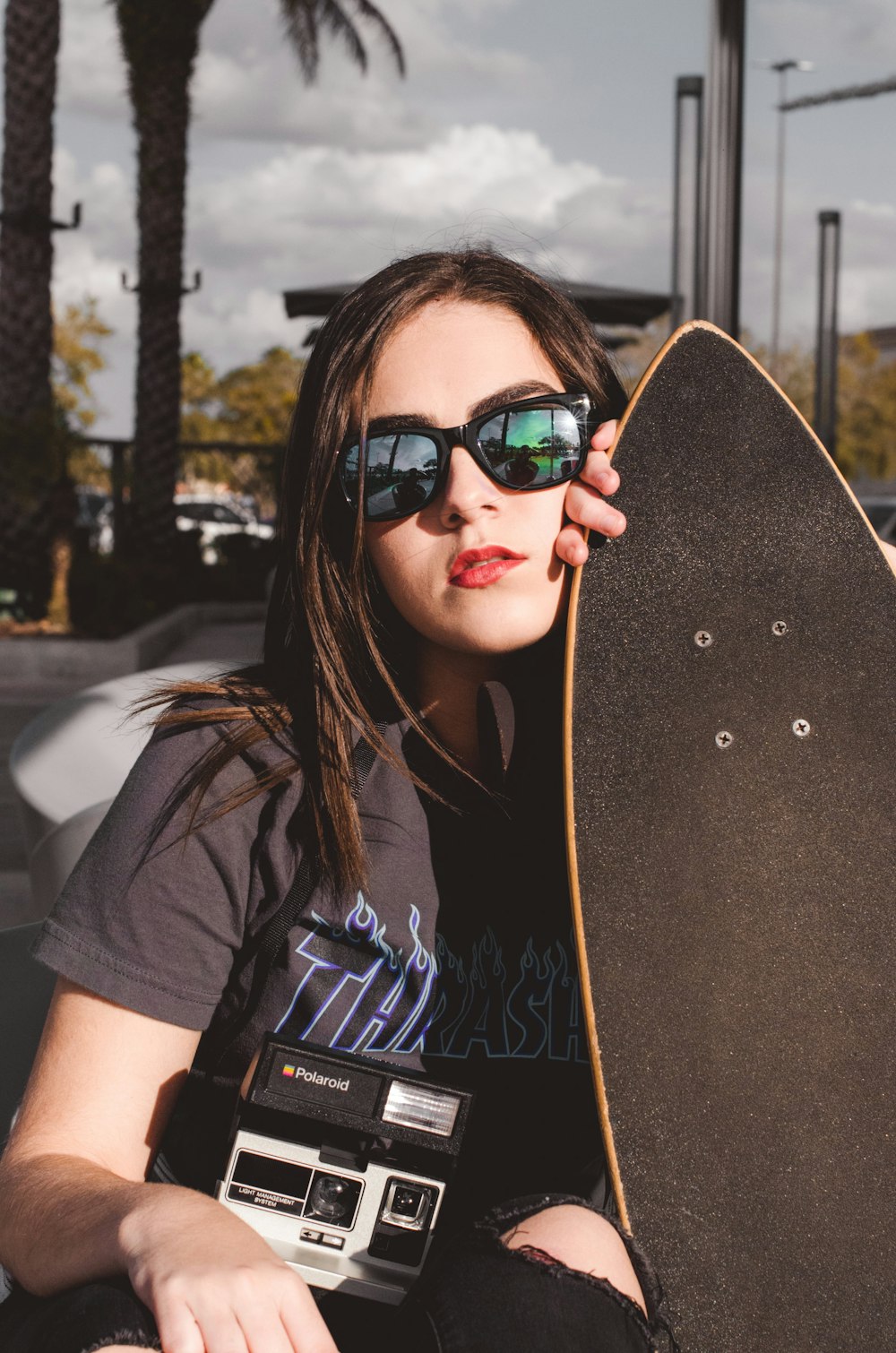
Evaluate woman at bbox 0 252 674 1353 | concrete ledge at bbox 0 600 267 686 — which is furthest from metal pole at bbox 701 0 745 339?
concrete ledge at bbox 0 600 267 686

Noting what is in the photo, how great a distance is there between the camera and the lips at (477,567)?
5.29 feet

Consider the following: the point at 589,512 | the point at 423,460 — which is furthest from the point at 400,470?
the point at 589,512

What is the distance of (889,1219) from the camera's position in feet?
5.59

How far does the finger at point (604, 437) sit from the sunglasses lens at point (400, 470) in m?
0.28

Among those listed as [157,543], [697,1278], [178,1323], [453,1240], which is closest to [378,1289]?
[453,1240]

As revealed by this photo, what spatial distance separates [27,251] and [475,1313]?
11.2 meters

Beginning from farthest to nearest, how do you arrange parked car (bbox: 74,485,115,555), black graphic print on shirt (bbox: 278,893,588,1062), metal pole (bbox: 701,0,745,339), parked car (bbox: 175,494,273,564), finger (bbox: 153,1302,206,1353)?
parked car (bbox: 175,494,273,564), parked car (bbox: 74,485,115,555), metal pole (bbox: 701,0,745,339), black graphic print on shirt (bbox: 278,893,588,1062), finger (bbox: 153,1302,206,1353)

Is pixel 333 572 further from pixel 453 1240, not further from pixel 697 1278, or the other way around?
pixel 697 1278

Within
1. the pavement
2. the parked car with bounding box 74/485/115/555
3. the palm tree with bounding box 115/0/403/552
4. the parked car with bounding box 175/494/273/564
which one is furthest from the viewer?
the parked car with bounding box 175/494/273/564

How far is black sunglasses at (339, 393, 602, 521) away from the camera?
163 cm

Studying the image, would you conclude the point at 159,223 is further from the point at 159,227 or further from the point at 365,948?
the point at 365,948

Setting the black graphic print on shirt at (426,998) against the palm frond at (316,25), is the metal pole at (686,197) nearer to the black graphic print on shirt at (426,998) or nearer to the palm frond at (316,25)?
the black graphic print on shirt at (426,998)

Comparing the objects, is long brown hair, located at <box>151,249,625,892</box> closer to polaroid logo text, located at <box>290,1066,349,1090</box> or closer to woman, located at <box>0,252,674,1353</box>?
woman, located at <box>0,252,674,1353</box>

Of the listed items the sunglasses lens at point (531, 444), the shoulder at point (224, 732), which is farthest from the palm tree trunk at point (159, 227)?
the shoulder at point (224, 732)
